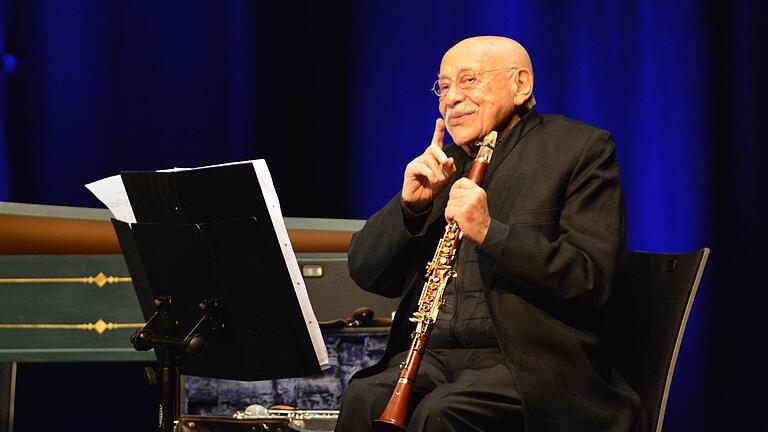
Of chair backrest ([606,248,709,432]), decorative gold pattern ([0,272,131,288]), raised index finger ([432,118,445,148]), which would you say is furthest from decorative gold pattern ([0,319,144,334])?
chair backrest ([606,248,709,432])

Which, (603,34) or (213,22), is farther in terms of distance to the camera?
(213,22)

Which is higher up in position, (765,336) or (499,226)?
(499,226)

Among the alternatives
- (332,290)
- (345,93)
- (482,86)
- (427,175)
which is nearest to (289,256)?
(427,175)

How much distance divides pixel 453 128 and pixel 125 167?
237 centimetres

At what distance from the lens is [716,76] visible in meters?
3.95

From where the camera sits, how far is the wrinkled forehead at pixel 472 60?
7.99ft

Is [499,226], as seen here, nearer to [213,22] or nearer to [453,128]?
[453,128]

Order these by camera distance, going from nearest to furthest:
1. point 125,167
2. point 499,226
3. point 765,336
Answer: point 499,226
point 765,336
point 125,167

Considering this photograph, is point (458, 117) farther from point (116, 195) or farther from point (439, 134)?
point (116, 195)

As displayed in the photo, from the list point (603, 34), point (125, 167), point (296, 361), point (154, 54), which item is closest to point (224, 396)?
point (296, 361)

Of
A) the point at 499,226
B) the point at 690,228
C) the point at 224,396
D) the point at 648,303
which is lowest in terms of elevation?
the point at 224,396

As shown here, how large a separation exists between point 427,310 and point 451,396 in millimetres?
194

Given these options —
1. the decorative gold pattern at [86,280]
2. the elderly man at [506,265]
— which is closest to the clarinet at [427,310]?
the elderly man at [506,265]

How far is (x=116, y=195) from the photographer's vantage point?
256 centimetres
